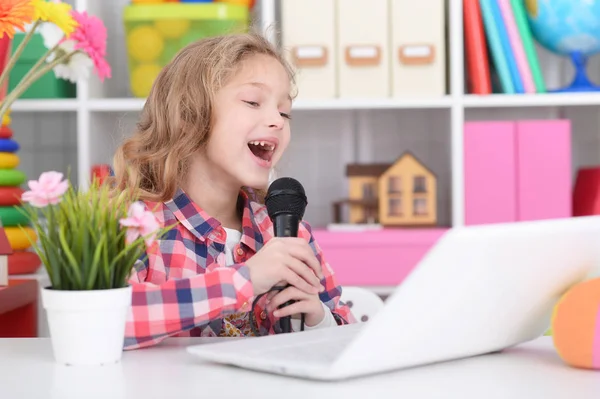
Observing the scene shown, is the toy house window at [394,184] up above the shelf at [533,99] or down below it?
below

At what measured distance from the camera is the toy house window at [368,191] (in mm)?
2457

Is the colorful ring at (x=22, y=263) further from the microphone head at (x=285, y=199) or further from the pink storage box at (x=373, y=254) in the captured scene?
the microphone head at (x=285, y=199)

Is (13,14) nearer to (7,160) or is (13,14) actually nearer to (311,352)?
(7,160)

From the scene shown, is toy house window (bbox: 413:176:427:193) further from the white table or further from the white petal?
the white table

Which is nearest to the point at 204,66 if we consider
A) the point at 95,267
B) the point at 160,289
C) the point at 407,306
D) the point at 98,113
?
the point at 160,289

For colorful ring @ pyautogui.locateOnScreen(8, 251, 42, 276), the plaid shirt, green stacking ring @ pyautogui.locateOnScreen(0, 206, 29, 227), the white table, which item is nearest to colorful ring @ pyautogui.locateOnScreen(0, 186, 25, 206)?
green stacking ring @ pyautogui.locateOnScreen(0, 206, 29, 227)

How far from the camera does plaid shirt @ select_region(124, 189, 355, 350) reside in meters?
0.98

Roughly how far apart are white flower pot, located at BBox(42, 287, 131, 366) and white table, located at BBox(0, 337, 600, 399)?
16 mm

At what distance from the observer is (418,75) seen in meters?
2.30

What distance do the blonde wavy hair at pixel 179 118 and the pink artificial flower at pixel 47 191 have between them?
540 millimetres

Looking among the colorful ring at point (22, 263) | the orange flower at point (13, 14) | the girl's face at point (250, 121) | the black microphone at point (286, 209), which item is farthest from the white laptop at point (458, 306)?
the colorful ring at point (22, 263)

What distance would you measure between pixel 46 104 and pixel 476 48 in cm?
115

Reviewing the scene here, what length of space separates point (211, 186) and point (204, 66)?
20cm

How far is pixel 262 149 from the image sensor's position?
1479 mm
